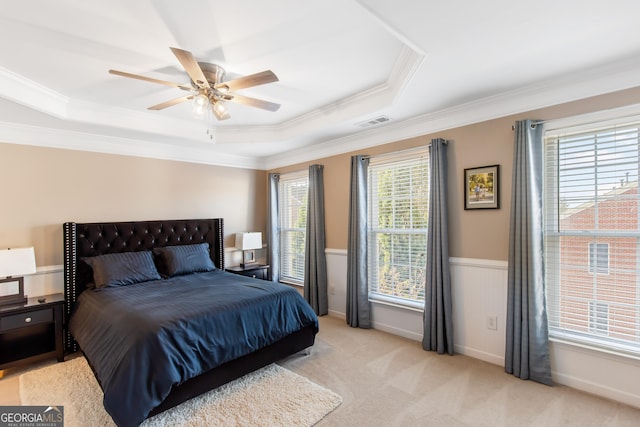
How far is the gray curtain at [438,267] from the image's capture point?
10.5 ft

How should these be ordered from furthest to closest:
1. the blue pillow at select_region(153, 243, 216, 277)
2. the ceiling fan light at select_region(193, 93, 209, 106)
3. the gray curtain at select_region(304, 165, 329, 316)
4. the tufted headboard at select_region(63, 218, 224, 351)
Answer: the gray curtain at select_region(304, 165, 329, 316) < the blue pillow at select_region(153, 243, 216, 277) < the tufted headboard at select_region(63, 218, 224, 351) < the ceiling fan light at select_region(193, 93, 209, 106)

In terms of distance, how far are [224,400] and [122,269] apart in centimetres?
203

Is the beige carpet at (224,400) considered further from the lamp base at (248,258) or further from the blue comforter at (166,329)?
the lamp base at (248,258)

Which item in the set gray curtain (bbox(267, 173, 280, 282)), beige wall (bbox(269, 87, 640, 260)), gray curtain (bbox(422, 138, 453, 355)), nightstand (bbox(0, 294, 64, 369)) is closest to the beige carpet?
nightstand (bbox(0, 294, 64, 369))

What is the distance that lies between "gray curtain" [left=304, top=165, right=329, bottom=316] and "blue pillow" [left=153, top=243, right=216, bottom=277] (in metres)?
1.39

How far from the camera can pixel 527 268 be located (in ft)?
8.79

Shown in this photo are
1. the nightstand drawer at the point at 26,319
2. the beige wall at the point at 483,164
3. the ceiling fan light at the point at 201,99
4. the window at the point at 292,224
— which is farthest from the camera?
the window at the point at 292,224

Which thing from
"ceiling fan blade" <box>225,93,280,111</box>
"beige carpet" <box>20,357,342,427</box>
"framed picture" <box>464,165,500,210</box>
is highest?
"ceiling fan blade" <box>225,93,280,111</box>

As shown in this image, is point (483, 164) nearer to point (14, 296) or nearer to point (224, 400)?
point (224, 400)

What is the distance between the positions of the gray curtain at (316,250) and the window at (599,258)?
2970 mm

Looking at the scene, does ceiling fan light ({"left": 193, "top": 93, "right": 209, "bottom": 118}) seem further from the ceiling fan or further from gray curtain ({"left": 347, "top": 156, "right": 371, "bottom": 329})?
gray curtain ({"left": 347, "top": 156, "right": 371, "bottom": 329})

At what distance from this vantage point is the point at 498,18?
1.77 m

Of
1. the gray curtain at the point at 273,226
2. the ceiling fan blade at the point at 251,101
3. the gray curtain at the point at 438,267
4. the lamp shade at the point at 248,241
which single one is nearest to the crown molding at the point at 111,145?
the gray curtain at the point at 273,226

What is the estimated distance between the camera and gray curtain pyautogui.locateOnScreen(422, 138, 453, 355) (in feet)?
10.5
